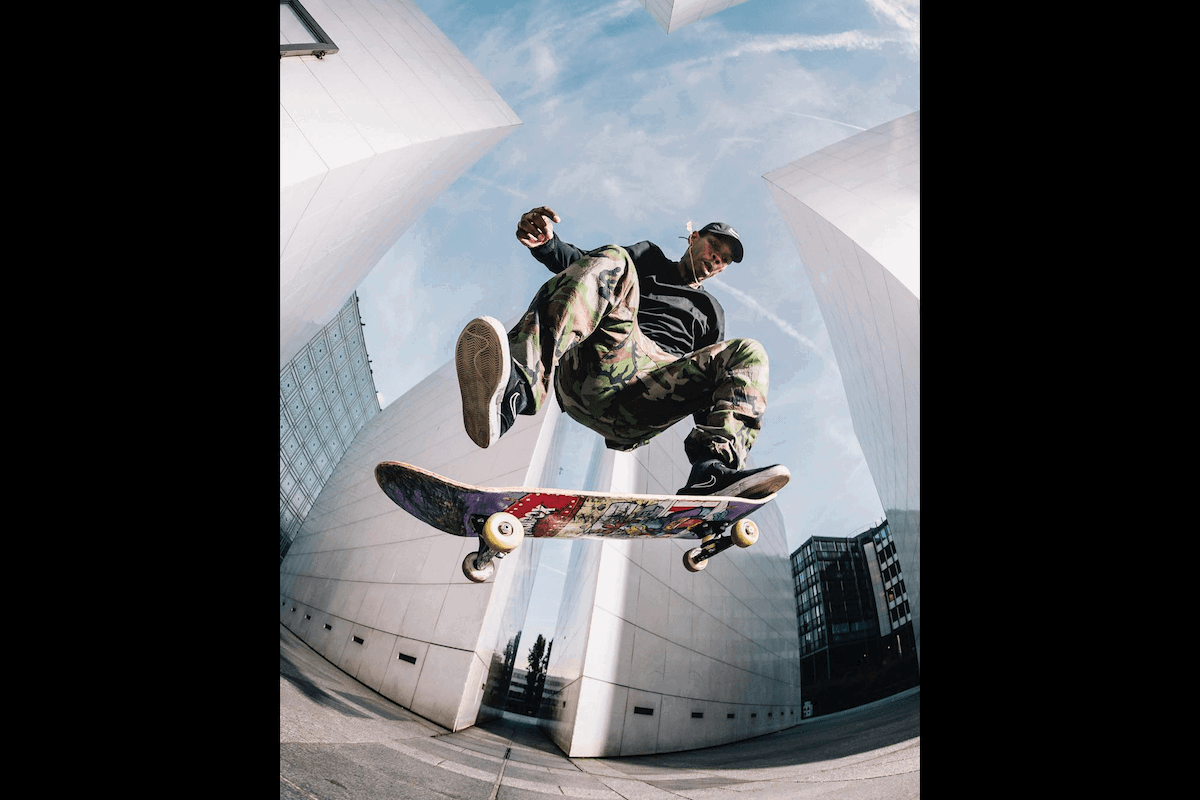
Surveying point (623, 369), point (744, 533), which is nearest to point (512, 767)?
point (744, 533)

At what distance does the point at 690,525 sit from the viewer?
2.21 m

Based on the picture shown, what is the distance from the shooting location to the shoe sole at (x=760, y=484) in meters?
1.80

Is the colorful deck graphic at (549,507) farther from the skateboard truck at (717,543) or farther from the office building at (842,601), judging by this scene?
the office building at (842,601)

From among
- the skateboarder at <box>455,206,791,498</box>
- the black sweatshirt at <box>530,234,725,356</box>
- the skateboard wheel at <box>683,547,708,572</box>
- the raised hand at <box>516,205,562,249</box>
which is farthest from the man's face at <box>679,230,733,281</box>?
the skateboard wheel at <box>683,547,708,572</box>

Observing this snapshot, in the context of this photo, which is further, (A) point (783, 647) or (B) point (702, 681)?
(A) point (783, 647)

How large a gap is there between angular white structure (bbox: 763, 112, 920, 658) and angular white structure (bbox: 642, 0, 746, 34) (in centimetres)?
933

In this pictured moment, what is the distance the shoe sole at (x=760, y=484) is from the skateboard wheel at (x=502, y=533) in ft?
2.94
